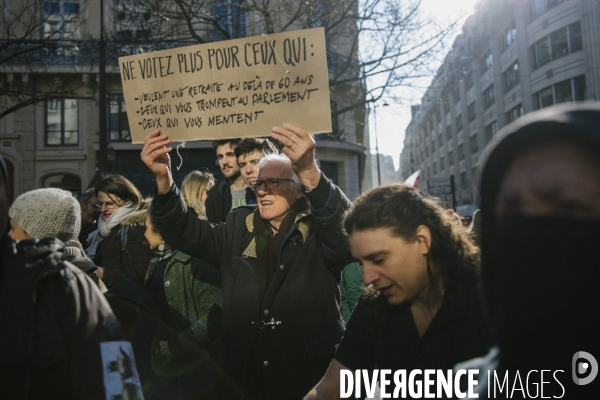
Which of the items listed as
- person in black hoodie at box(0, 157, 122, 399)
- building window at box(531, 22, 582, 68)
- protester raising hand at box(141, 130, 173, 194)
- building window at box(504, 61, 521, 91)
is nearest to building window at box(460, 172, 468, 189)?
building window at box(504, 61, 521, 91)

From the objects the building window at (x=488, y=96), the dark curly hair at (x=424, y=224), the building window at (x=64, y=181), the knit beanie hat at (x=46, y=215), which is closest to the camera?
the dark curly hair at (x=424, y=224)

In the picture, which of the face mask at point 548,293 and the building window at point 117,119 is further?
the building window at point 117,119

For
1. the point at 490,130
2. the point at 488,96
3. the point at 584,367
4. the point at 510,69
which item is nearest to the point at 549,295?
the point at 584,367

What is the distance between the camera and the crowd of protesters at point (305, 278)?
1.09 m

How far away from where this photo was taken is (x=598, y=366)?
1016 mm

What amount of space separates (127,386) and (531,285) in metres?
1.14

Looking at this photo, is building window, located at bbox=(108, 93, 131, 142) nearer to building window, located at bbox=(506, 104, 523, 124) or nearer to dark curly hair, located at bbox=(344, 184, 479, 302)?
dark curly hair, located at bbox=(344, 184, 479, 302)

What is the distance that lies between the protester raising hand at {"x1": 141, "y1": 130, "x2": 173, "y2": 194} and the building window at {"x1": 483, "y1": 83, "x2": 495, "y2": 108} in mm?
42954

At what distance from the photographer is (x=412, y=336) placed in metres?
2.17

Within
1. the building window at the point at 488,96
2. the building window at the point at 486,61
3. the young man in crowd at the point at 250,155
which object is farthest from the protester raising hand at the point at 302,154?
the building window at the point at 486,61

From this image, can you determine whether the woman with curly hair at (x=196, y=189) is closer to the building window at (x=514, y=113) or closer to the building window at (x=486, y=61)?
the building window at (x=514, y=113)

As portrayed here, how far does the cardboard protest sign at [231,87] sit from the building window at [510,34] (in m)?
37.3

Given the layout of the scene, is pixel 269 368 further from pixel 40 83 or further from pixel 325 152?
pixel 40 83

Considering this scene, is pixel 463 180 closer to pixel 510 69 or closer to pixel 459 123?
pixel 459 123
